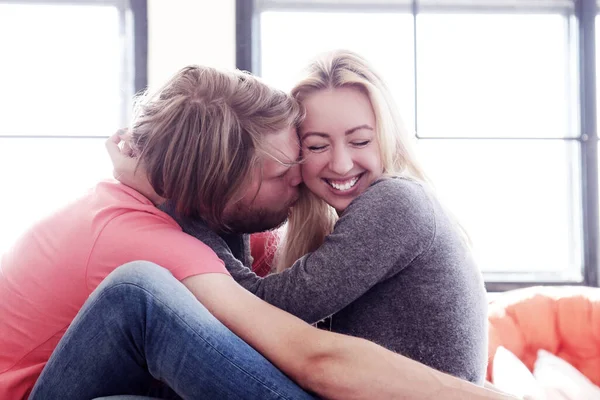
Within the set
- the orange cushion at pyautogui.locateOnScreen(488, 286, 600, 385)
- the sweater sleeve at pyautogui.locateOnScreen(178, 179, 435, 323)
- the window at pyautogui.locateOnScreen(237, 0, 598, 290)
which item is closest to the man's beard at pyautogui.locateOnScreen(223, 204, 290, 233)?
the sweater sleeve at pyautogui.locateOnScreen(178, 179, 435, 323)

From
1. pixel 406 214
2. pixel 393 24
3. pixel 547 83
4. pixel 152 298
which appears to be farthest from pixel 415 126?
pixel 152 298

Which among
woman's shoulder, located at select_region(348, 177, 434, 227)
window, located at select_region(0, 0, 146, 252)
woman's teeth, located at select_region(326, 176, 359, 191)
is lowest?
woman's shoulder, located at select_region(348, 177, 434, 227)

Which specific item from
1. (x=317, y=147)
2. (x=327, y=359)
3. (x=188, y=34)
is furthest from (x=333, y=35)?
(x=327, y=359)

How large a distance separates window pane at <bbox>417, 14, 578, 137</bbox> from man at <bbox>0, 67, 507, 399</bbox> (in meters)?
1.09

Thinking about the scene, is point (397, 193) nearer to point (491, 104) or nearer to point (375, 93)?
point (375, 93)

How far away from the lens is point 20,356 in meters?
1.00

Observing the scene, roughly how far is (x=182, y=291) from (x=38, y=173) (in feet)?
4.83

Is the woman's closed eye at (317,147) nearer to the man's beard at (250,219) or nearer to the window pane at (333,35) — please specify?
the man's beard at (250,219)

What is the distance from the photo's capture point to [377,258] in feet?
3.21

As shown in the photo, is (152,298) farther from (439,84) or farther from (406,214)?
(439,84)

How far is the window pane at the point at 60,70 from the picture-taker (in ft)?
6.87

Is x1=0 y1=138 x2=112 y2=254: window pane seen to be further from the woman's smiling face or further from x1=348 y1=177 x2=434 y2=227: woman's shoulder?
x1=348 y1=177 x2=434 y2=227: woman's shoulder

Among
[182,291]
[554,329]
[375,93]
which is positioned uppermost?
[375,93]

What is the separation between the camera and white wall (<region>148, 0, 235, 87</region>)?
1.96 meters
